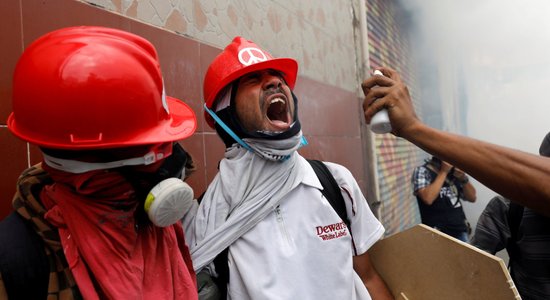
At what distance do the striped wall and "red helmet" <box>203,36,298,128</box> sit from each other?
14.0 ft

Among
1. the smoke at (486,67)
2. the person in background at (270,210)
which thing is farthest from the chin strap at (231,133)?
the smoke at (486,67)

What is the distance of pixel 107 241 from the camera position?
1.15 metres

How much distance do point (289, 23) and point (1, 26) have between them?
271cm

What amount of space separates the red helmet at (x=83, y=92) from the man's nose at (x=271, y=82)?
68 cm

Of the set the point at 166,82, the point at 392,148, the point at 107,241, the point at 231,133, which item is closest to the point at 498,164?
the point at 231,133

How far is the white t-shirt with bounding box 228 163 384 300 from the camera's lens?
4.98 ft

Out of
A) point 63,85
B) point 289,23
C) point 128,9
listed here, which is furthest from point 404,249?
point 289,23

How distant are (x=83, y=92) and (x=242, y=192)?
817 mm

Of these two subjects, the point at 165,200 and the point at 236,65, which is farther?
the point at 236,65

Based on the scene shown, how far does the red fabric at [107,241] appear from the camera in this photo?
43.7 inches

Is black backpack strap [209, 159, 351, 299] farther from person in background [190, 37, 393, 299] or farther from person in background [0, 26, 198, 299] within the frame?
person in background [0, 26, 198, 299]

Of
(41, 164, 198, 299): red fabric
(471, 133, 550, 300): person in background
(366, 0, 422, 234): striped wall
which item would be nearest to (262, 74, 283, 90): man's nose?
(41, 164, 198, 299): red fabric

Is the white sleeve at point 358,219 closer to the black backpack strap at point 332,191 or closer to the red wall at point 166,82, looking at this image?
the black backpack strap at point 332,191

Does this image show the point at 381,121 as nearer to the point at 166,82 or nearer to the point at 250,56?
the point at 250,56
